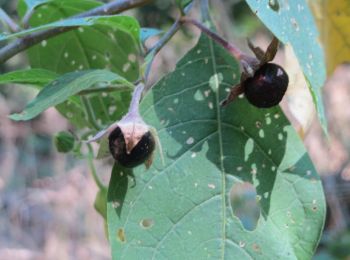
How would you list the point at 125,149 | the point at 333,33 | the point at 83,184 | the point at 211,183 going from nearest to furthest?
1. the point at 125,149
2. the point at 211,183
3. the point at 333,33
4. the point at 83,184

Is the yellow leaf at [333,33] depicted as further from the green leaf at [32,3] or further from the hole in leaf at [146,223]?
the hole in leaf at [146,223]

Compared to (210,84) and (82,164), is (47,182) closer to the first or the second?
→ (82,164)

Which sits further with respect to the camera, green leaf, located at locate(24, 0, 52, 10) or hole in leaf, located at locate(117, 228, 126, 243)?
green leaf, located at locate(24, 0, 52, 10)

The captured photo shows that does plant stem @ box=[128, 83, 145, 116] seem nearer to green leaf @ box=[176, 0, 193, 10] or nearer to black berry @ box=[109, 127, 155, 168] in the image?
black berry @ box=[109, 127, 155, 168]

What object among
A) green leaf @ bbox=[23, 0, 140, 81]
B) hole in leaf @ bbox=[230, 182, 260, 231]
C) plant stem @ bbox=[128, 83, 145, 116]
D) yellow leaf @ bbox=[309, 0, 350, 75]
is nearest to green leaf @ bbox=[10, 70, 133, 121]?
plant stem @ bbox=[128, 83, 145, 116]

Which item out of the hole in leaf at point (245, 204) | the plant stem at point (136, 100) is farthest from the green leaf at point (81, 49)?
the hole in leaf at point (245, 204)

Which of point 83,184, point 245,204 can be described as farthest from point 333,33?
point 83,184

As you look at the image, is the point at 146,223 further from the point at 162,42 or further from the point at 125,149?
the point at 162,42
